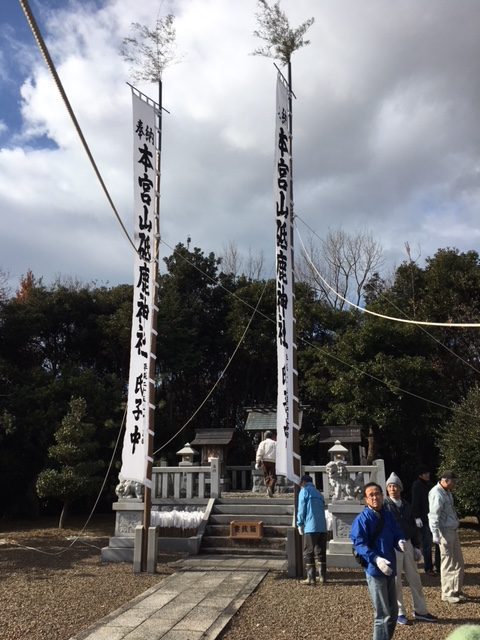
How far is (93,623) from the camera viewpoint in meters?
5.45

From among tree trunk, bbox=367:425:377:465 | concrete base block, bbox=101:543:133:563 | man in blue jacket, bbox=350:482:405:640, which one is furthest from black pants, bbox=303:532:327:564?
tree trunk, bbox=367:425:377:465

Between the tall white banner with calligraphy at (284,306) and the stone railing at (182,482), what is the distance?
3874mm

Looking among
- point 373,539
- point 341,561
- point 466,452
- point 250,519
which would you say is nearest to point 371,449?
point 466,452

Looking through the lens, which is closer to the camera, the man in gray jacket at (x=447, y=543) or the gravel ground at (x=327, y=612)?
the gravel ground at (x=327, y=612)

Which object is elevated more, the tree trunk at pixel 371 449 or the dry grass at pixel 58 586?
the tree trunk at pixel 371 449

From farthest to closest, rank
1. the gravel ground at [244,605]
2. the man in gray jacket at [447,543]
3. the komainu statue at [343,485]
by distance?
1. the komainu statue at [343,485]
2. the man in gray jacket at [447,543]
3. the gravel ground at [244,605]

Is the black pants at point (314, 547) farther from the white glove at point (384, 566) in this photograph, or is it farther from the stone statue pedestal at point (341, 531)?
the white glove at point (384, 566)

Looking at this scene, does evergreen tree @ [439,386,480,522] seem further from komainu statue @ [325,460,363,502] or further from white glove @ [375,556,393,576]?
white glove @ [375,556,393,576]

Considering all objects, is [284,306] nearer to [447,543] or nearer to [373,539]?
[447,543]

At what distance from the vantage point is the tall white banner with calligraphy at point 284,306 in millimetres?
7734

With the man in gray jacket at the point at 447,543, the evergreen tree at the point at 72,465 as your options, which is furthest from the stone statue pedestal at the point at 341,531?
the evergreen tree at the point at 72,465

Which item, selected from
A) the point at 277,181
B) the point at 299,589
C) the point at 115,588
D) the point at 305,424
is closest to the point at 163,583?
the point at 115,588

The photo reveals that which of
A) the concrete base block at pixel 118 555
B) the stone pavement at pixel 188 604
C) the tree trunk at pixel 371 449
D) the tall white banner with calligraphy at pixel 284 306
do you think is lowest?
the concrete base block at pixel 118 555

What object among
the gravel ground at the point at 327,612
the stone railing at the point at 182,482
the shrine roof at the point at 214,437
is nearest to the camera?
the gravel ground at the point at 327,612
